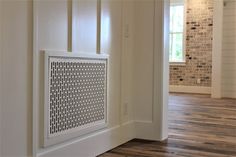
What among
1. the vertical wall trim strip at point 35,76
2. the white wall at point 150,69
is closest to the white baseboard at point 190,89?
the white wall at point 150,69

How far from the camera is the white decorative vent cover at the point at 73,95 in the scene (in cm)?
182

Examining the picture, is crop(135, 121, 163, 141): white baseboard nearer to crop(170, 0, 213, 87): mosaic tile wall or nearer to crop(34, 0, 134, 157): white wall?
crop(34, 0, 134, 157): white wall

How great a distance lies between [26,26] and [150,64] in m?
1.41

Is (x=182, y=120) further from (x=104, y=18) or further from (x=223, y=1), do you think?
(x=223, y=1)

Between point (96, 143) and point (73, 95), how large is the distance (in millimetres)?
475

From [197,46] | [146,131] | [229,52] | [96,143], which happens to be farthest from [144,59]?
[197,46]

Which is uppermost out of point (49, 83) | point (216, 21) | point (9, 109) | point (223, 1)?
point (223, 1)

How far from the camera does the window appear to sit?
26.8ft

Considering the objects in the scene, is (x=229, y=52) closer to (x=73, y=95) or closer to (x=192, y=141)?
(x=192, y=141)

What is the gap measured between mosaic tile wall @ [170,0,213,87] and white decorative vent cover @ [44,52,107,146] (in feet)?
19.4

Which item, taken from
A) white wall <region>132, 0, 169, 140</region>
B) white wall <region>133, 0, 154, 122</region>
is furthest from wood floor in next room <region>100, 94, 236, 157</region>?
white wall <region>133, 0, 154, 122</region>

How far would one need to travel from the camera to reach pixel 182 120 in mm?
3941

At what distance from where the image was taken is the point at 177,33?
8.23 m

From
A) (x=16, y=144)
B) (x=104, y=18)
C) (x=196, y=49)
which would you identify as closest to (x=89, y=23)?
(x=104, y=18)
